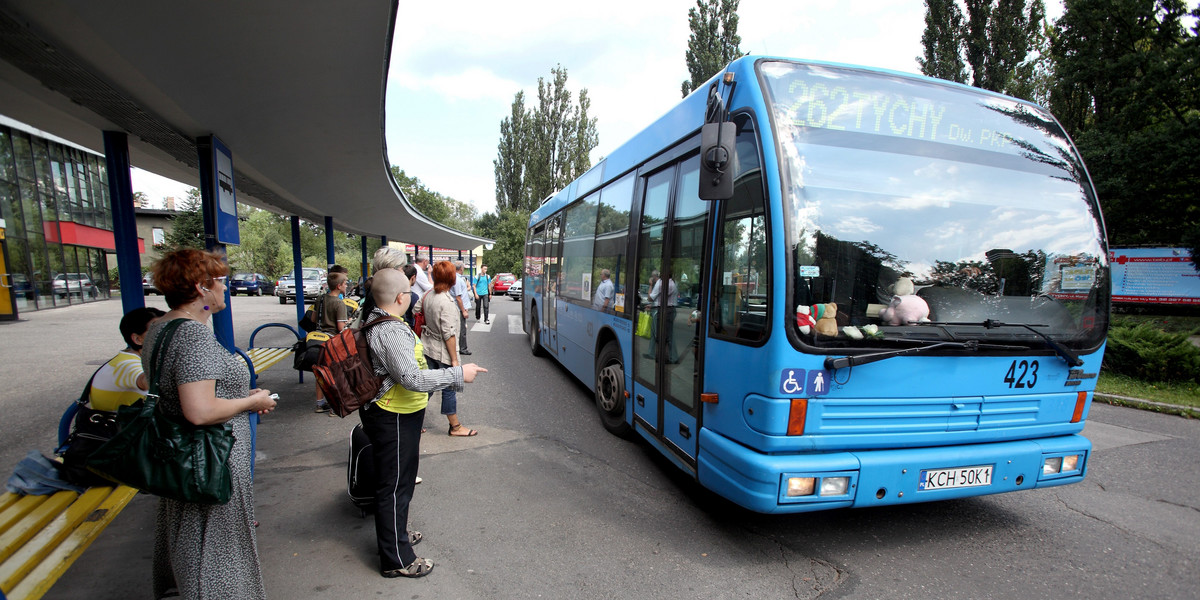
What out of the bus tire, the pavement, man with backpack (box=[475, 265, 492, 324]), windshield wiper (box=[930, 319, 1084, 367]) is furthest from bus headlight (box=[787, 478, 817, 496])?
man with backpack (box=[475, 265, 492, 324])

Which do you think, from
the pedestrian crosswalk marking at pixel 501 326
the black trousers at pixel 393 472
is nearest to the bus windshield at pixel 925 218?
the black trousers at pixel 393 472

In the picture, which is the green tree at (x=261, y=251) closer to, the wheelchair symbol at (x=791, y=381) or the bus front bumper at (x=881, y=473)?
the bus front bumper at (x=881, y=473)

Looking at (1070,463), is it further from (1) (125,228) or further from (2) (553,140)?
(2) (553,140)

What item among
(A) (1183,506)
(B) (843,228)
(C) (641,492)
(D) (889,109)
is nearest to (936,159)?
(D) (889,109)

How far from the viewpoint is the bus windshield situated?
3.05m

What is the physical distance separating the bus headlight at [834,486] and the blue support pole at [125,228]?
558cm

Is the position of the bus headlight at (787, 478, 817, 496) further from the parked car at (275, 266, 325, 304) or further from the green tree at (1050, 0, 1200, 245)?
the parked car at (275, 266, 325, 304)

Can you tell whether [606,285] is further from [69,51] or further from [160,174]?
[160,174]

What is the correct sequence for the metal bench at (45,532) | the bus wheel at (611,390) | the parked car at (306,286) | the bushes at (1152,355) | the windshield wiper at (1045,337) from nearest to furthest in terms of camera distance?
the metal bench at (45,532) < the windshield wiper at (1045,337) < the bus wheel at (611,390) < the bushes at (1152,355) < the parked car at (306,286)

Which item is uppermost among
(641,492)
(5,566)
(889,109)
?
(889,109)

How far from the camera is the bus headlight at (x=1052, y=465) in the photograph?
3375 mm

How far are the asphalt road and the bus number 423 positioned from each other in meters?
1.09

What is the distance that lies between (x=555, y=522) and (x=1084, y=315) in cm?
372

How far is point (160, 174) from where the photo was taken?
7664 mm
